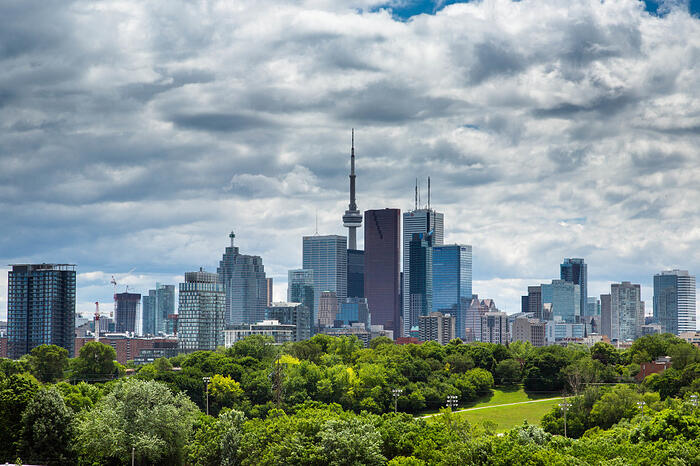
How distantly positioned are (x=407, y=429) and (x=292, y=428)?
1164 centimetres

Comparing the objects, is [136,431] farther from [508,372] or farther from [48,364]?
[48,364]

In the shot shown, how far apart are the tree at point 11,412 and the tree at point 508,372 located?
93.8 m

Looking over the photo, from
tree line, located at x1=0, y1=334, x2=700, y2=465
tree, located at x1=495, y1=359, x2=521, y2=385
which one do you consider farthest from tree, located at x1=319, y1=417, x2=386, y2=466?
tree, located at x1=495, y1=359, x2=521, y2=385

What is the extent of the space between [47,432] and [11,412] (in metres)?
7.36

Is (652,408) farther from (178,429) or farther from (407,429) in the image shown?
(178,429)

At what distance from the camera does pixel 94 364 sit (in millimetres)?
180625

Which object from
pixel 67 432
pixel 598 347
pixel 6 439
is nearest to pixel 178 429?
pixel 67 432

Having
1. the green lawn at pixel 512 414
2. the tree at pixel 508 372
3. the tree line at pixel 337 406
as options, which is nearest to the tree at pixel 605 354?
Result: the tree line at pixel 337 406

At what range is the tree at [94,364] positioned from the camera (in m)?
179

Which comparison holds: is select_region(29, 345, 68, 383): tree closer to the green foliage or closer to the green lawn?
the green lawn

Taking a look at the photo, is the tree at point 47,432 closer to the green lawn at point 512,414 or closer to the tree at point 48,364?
the green lawn at point 512,414

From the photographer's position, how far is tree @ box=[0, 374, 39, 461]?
314 ft

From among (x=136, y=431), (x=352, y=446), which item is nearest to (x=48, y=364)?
(x=136, y=431)

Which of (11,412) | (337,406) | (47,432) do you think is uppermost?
(11,412)
